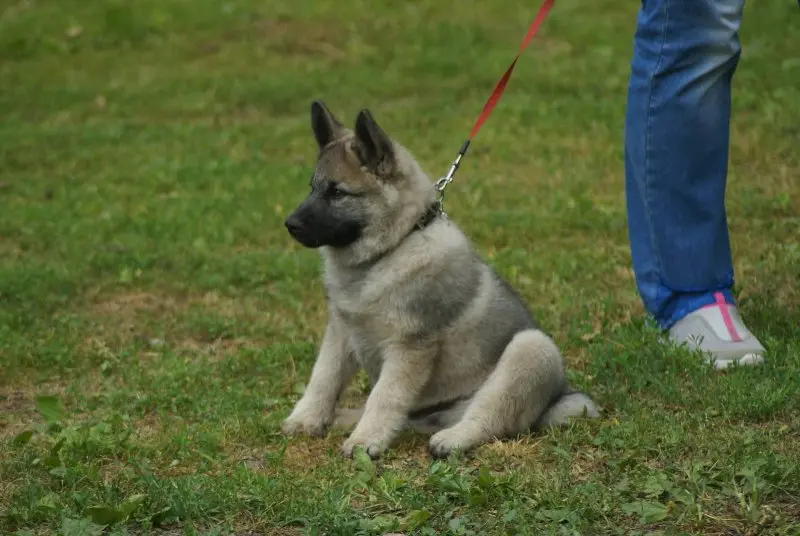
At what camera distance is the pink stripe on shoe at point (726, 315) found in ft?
18.8

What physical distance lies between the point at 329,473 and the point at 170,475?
0.58 m

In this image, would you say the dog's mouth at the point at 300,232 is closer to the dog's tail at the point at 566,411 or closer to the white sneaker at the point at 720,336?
the dog's tail at the point at 566,411

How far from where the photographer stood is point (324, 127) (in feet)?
17.1

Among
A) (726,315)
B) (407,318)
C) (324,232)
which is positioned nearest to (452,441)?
(407,318)

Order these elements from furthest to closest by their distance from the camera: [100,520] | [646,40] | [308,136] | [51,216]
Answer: [308,136], [51,216], [646,40], [100,520]

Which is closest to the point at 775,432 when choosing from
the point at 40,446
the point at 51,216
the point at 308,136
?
the point at 40,446

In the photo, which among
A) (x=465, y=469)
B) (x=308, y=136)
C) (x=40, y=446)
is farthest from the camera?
(x=308, y=136)

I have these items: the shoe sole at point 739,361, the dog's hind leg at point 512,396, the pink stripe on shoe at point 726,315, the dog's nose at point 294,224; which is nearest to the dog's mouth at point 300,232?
the dog's nose at point 294,224

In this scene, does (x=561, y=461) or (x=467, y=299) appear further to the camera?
(x=467, y=299)

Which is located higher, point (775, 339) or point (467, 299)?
point (467, 299)

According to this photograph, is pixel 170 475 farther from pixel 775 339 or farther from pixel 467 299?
pixel 775 339

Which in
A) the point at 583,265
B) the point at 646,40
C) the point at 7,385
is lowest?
the point at 583,265

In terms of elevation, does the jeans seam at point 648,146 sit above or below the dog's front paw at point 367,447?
above

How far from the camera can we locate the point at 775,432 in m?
4.71
